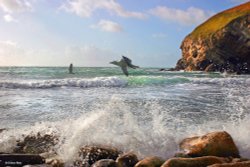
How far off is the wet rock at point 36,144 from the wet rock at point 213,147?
9.60 feet

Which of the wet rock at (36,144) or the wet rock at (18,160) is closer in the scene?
the wet rock at (18,160)

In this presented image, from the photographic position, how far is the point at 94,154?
22.2 ft

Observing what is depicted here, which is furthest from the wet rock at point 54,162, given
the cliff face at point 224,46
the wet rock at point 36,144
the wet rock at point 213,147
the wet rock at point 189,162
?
the cliff face at point 224,46

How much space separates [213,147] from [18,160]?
3.60 metres

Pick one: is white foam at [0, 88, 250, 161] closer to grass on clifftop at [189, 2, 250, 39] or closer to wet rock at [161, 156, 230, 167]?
wet rock at [161, 156, 230, 167]

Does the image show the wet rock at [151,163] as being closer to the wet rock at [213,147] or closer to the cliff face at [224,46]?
the wet rock at [213,147]

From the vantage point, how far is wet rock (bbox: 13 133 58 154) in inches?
291

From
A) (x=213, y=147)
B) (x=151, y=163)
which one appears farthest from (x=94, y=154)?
(x=213, y=147)

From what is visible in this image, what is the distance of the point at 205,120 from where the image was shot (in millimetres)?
10008

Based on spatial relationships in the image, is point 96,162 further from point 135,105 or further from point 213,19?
point 213,19

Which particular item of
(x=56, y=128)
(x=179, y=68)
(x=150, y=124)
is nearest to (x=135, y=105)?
(x=150, y=124)

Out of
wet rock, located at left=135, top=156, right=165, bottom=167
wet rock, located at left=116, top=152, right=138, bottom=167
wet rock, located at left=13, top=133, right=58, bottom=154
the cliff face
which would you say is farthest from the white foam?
the cliff face

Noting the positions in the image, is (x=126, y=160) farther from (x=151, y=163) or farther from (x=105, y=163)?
(x=151, y=163)

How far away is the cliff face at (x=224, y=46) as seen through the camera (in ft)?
182
